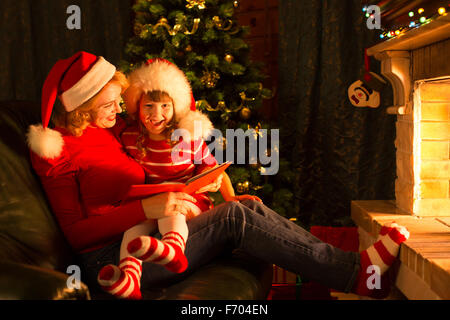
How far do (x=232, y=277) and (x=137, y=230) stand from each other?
35 cm

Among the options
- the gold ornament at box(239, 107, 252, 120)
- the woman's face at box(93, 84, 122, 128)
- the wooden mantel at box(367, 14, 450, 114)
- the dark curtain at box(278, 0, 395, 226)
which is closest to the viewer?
the woman's face at box(93, 84, 122, 128)

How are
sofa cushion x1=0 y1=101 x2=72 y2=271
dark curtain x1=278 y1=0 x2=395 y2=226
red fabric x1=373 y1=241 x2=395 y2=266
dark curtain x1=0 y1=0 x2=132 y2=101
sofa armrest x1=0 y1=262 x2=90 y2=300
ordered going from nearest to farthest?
sofa armrest x1=0 y1=262 x2=90 y2=300
sofa cushion x1=0 y1=101 x2=72 y2=271
red fabric x1=373 y1=241 x2=395 y2=266
dark curtain x1=278 y1=0 x2=395 y2=226
dark curtain x1=0 y1=0 x2=132 y2=101

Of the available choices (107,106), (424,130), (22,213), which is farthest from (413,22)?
(22,213)

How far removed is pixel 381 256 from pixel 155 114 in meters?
0.94

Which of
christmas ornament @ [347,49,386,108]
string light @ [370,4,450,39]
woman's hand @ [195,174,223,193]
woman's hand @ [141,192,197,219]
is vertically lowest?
woman's hand @ [141,192,197,219]

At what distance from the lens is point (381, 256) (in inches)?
54.4

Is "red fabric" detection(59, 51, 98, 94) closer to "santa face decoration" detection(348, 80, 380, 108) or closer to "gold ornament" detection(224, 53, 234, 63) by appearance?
"gold ornament" detection(224, 53, 234, 63)

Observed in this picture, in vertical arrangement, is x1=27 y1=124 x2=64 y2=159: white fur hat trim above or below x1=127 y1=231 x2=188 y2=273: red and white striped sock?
above

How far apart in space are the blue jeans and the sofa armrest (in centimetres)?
44

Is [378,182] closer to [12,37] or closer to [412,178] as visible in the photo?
[412,178]

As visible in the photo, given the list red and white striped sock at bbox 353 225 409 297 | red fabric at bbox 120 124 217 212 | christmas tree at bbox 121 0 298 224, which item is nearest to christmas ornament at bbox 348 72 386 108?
christmas tree at bbox 121 0 298 224

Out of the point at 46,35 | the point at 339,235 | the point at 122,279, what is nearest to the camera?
the point at 122,279

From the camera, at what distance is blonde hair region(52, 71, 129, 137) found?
57.6 inches

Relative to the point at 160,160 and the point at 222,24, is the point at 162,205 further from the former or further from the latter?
the point at 222,24
